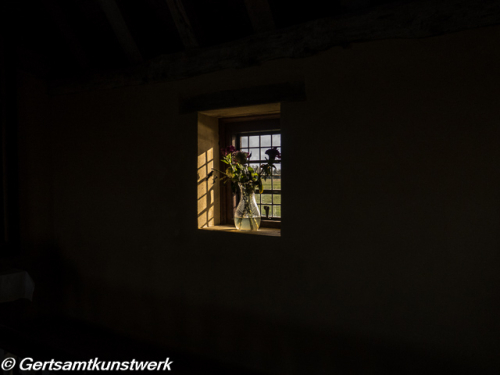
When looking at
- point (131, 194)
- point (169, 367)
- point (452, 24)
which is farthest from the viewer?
point (131, 194)

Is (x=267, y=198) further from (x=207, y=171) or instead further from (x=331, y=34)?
(x=331, y=34)

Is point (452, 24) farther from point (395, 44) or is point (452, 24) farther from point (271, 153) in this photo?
point (271, 153)

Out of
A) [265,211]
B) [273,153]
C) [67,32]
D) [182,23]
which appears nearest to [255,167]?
[273,153]

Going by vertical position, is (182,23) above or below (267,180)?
above

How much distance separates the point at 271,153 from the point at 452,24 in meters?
1.43

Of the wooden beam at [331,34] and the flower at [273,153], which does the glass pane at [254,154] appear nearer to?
the flower at [273,153]

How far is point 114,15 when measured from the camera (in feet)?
9.46

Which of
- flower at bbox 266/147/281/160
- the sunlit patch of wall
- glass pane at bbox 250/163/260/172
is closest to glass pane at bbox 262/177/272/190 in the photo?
glass pane at bbox 250/163/260/172

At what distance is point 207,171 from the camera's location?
301cm

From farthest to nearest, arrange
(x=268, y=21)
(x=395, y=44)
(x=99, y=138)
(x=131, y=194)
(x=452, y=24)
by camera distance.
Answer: (x=99, y=138) → (x=131, y=194) → (x=268, y=21) → (x=395, y=44) → (x=452, y=24)

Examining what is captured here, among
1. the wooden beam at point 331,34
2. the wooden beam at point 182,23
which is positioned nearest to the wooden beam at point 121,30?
the wooden beam at point 331,34

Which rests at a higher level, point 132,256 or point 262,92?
point 262,92

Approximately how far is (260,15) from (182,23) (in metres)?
0.65

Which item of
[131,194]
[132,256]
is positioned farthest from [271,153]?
[132,256]
